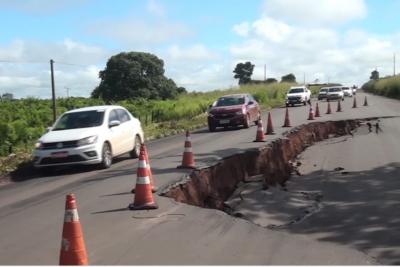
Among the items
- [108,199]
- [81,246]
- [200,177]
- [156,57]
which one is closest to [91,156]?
[200,177]

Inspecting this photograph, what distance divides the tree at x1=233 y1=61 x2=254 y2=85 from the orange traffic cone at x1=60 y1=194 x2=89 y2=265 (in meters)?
118

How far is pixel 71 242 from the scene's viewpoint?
17.7 ft

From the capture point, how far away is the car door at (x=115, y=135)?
15060 millimetres

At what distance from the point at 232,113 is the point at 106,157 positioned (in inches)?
485

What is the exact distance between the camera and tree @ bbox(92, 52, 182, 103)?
208 feet

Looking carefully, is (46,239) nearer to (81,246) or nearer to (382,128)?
(81,246)

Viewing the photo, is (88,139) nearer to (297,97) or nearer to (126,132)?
(126,132)

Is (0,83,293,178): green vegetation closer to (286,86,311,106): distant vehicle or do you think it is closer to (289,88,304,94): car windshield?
(286,86,311,106): distant vehicle

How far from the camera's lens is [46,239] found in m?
7.17

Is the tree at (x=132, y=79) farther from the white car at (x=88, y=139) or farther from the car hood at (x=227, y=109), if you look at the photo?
the white car at (x=88, y=139)

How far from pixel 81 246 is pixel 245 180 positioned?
8723 mm

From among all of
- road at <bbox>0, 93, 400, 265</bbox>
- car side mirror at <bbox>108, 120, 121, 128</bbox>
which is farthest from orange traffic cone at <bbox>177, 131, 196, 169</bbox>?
car side mirror at <bbox>108, 120, 121, 128</bbox>

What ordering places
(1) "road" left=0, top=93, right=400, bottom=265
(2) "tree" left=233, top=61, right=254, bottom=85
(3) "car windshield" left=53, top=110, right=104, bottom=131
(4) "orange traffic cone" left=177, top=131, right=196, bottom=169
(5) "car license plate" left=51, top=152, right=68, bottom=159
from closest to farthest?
(1) "road" left=0, top=93, right=400, bottom=265
(4) "orange traffic cone" left=177, top=131, right=196, bottom=169
(5) "car license plate" left=51, top=152, right=68, bottom=159
(3) "car windshield" left=53, top=110, right=104, bottom=131
(2) "tree" left=233, top=61, right=254, bottom=85

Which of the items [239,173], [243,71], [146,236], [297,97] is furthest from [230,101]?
[243,71]
